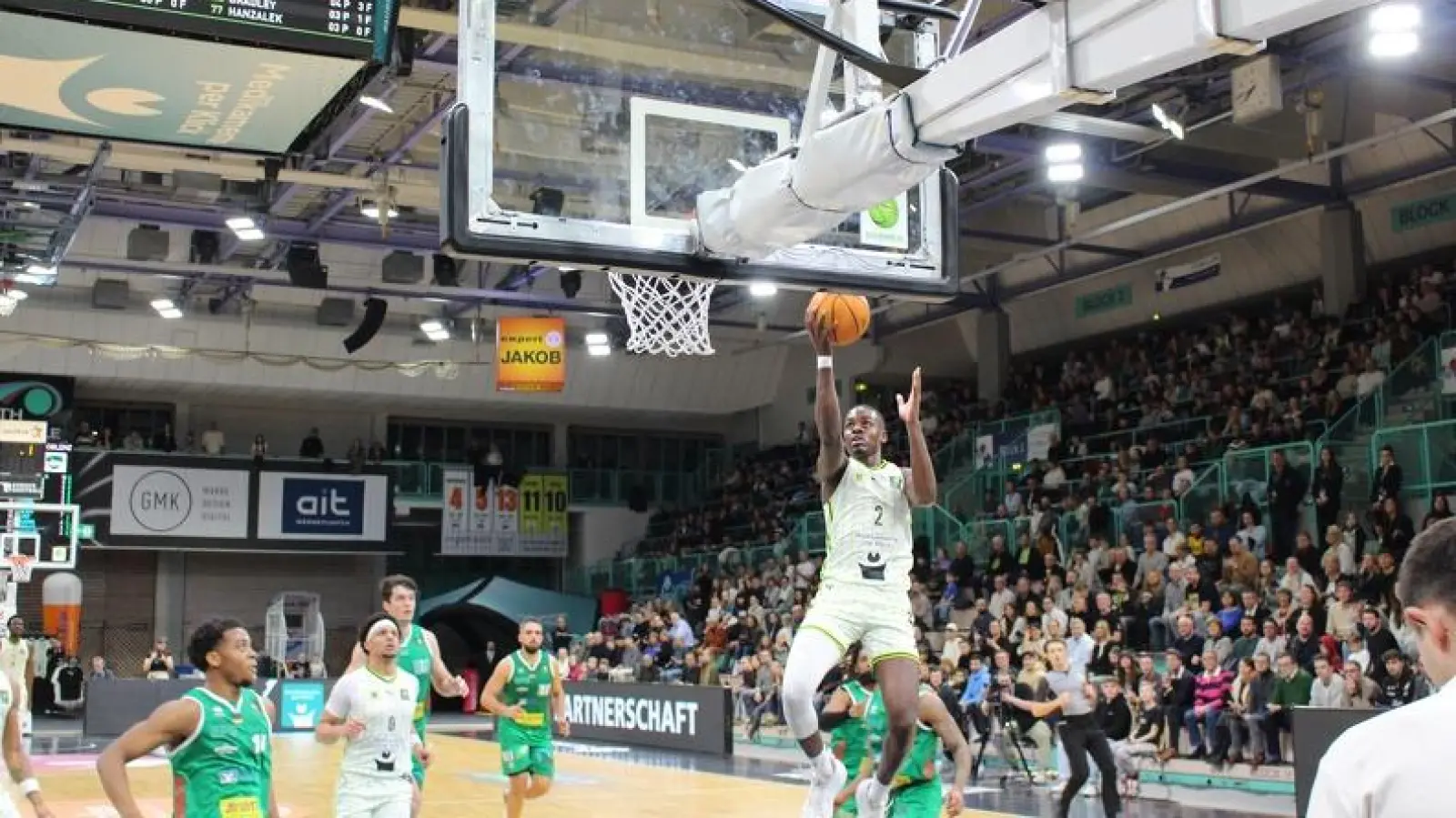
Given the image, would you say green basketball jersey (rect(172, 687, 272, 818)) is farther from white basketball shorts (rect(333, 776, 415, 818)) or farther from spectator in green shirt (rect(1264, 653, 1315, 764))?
spectator in green shirt (rect(1264, 653, 1315, 764))

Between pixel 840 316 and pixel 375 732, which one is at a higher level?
pixel 840 316

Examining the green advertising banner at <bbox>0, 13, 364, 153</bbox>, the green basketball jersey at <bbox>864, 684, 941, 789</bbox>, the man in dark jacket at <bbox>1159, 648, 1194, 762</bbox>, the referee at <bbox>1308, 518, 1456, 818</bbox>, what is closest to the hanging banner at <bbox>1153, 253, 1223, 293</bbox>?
the man in dark jacket at <bbox>1159, 648, 1194, 762</bbox>

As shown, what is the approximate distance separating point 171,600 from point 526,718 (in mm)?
25031

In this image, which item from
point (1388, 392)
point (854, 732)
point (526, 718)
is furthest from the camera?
point (1388, 392)

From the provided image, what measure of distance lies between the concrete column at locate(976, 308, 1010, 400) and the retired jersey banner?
28.9 ft

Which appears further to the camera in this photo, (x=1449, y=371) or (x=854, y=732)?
(x=1449, y=371)

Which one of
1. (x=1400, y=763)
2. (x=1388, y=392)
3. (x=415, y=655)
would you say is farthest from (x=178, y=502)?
(x=1400, y=763)

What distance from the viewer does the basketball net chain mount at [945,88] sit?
4.59 meters

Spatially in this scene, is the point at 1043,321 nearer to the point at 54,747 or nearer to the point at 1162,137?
the point at 1162,137

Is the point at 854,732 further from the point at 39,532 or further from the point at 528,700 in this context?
the point at 39,532

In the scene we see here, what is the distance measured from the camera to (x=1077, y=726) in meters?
12.7

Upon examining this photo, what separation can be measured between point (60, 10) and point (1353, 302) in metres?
19.4

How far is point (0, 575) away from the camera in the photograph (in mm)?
21281

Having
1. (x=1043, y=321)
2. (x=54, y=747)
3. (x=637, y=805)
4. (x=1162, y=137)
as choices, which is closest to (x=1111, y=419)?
(x=1043, y=321)
